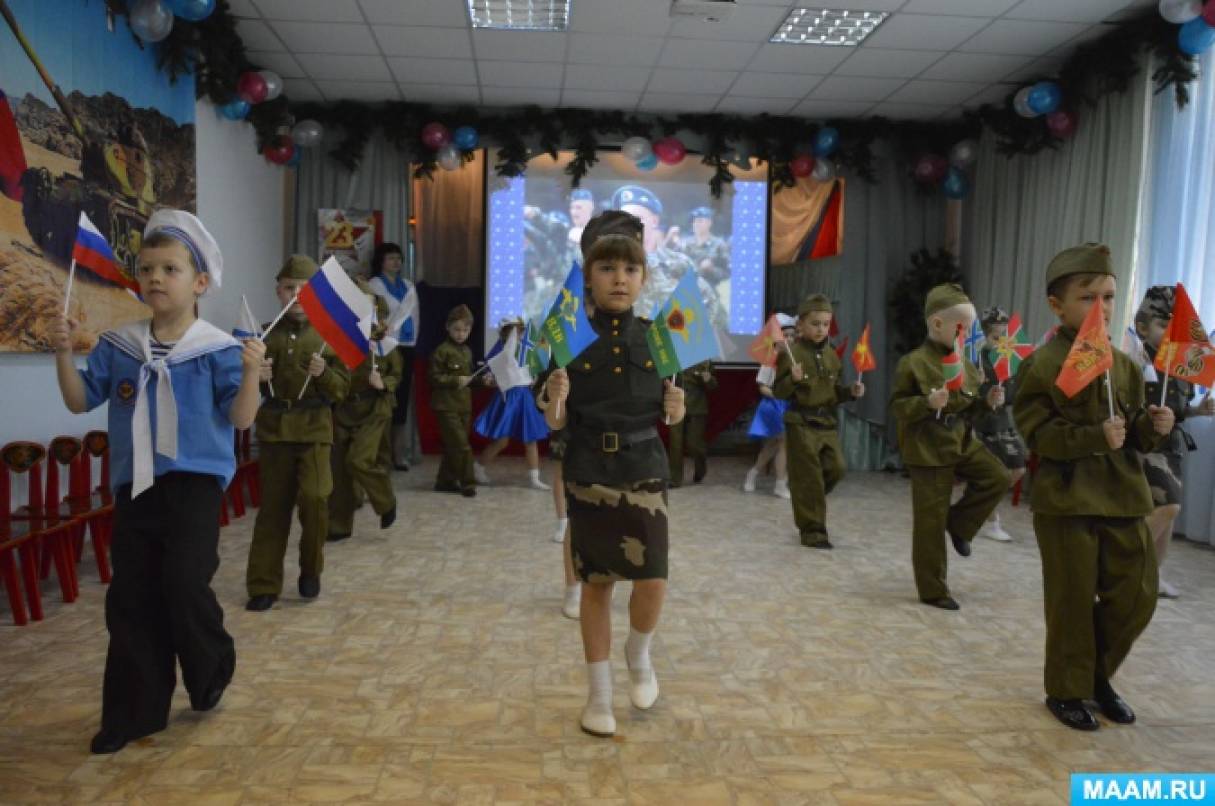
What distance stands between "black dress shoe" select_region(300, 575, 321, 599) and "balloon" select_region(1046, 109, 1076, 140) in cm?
643

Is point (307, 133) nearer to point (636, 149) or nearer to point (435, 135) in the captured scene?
point (435, 135)

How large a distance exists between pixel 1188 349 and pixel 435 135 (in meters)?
6.68

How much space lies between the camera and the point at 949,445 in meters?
3.89

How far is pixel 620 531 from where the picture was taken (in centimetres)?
248

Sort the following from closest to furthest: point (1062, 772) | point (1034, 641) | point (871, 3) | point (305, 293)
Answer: point (1062, 772) → point (305, 293) → point (1034, 641) → point (871, 3)

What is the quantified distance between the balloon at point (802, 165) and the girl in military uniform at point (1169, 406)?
4.81 meters

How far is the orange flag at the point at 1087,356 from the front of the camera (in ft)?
8.11

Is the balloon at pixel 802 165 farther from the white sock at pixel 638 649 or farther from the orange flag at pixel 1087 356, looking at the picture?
the white sock at pixel 638 649

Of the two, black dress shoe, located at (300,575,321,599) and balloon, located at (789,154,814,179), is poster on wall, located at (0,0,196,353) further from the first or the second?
balloon, located at (789,154,814,179)

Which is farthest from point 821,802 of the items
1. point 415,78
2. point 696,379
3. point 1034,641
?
point 415,78

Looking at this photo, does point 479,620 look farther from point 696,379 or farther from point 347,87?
point 347,87

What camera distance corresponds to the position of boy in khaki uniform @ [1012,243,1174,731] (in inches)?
103

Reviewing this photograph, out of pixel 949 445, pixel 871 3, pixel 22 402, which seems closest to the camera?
pixel 949 445

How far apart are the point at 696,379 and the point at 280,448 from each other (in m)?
4.18
